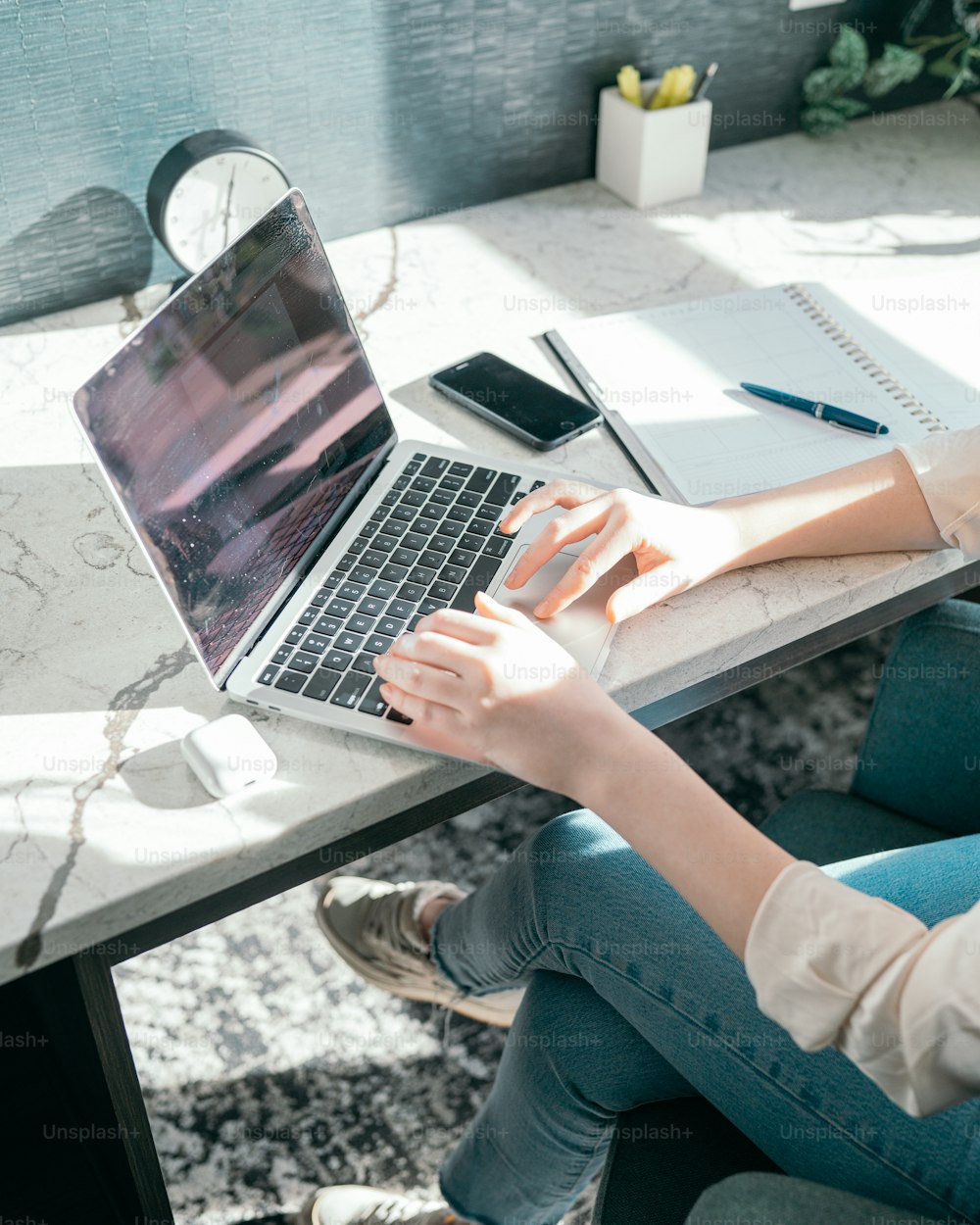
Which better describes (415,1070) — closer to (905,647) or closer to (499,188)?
(905,647)

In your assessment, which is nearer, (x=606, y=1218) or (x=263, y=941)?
(x=606, y=1218)

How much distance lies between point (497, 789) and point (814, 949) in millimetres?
291

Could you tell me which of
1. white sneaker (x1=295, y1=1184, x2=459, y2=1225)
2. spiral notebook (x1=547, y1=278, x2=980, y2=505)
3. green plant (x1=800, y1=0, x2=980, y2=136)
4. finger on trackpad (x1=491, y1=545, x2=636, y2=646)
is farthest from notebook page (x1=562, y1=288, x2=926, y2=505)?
white sneaker (x1=295, y1=1184, x2=459, y2=1225)

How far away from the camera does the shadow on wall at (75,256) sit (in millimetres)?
1257

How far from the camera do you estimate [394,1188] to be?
129cm

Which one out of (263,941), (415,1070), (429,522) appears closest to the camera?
(429,522)

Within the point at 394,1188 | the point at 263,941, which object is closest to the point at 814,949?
the point at 394,1188

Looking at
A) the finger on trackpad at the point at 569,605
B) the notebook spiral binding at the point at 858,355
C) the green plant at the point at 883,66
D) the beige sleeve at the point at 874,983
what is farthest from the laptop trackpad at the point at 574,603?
the green plant at the point at 883,66

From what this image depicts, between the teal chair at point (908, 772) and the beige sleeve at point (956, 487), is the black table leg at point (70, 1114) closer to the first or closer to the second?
Result: the teal chair at point (908, 772)

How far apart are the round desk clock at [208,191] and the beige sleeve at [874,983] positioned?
908mm

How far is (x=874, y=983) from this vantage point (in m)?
0.71

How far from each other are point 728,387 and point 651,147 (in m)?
0.46

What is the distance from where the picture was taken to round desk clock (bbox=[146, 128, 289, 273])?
1229 millimetres

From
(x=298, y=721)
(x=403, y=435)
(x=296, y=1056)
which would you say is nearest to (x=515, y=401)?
(x=403, y=435)
